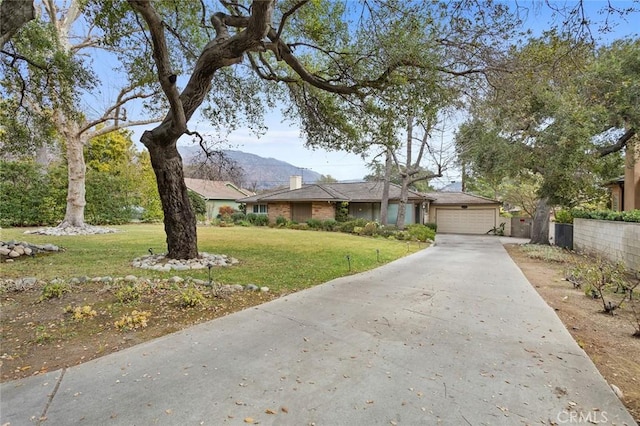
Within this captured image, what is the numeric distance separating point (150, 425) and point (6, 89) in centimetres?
931

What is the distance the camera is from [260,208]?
91.4ft

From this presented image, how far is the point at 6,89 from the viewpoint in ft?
25.7

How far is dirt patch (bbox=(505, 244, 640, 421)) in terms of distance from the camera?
10.1ft

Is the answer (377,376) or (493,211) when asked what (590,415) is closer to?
(377,376)

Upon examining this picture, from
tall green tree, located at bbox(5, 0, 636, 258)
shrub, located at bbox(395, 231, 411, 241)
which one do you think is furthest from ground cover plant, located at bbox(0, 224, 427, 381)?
shrub, located at bbox(395, 231, 411, 241)

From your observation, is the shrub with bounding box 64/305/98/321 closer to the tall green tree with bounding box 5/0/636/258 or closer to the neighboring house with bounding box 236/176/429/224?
the tall green tree with bounding box 5/0/636/258

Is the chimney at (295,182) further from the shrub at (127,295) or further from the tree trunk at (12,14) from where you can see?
the tree trunk at (12,14)

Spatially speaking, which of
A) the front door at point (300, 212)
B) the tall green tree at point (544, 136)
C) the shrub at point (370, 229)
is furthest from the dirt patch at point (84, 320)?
the front door at point (300, 212)

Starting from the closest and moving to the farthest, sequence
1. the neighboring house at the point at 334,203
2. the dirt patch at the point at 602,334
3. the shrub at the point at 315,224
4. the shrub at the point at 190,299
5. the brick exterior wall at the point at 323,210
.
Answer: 1. the dirt patch at the point at 602,334
2. the shrub at the point at 190,299
3. the shrub at the point at 315,224
4. the neighboring house at the point at 334,203
5. the brick exterior wall at the point at 323,210

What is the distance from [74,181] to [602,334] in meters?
19.4

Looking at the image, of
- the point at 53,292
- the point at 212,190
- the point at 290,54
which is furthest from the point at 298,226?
the point at 53,292

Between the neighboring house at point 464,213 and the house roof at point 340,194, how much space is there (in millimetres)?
3049

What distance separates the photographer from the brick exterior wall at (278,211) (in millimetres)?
25125

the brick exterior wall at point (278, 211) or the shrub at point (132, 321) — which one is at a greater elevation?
the brick exterior wall at point (278, 211)
